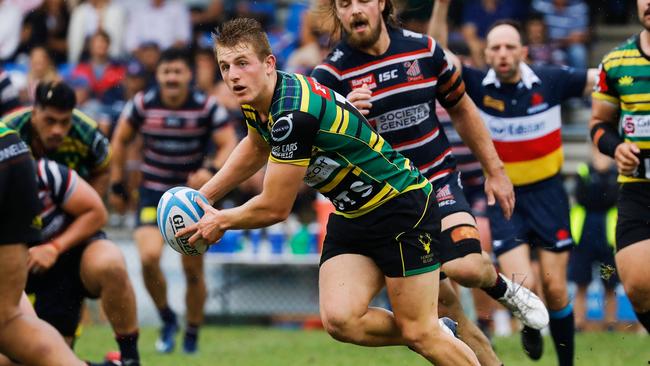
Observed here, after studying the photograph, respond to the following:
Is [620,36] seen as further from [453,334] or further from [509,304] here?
[453,334]

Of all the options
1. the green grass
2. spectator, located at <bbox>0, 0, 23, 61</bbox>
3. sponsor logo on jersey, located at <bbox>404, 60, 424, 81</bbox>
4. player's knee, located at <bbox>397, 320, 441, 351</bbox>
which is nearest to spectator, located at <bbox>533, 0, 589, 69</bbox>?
the green grass

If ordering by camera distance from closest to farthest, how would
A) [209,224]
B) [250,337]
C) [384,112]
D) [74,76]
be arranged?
[209,224], [384,112], [250,337], [74,76]

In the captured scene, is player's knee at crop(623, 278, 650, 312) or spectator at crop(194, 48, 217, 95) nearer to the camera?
player's knee at crop(623, 278, 650, 312)

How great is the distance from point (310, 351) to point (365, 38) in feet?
14.6

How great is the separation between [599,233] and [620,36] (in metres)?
5.18

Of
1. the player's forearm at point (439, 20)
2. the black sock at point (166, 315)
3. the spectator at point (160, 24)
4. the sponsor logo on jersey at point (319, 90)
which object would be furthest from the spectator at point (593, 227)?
the sponsor logo on jersey at point (319, 90)

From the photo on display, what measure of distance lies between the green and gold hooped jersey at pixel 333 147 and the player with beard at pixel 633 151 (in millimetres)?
1660

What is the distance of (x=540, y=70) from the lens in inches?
368

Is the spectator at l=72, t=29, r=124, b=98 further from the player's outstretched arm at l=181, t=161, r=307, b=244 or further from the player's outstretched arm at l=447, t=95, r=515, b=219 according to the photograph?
the player's outstretched arm at l=181, t=161, r=307, b=244

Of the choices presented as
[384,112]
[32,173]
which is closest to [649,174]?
[384,112]

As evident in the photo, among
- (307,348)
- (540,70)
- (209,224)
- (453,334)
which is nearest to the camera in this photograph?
(209,224)

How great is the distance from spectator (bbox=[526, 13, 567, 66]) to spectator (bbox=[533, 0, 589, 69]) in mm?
416

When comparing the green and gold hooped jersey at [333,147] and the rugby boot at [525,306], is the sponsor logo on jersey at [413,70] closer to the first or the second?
the green and gold hooped jersey at [333,147]

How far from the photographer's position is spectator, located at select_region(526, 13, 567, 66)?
14852mm
